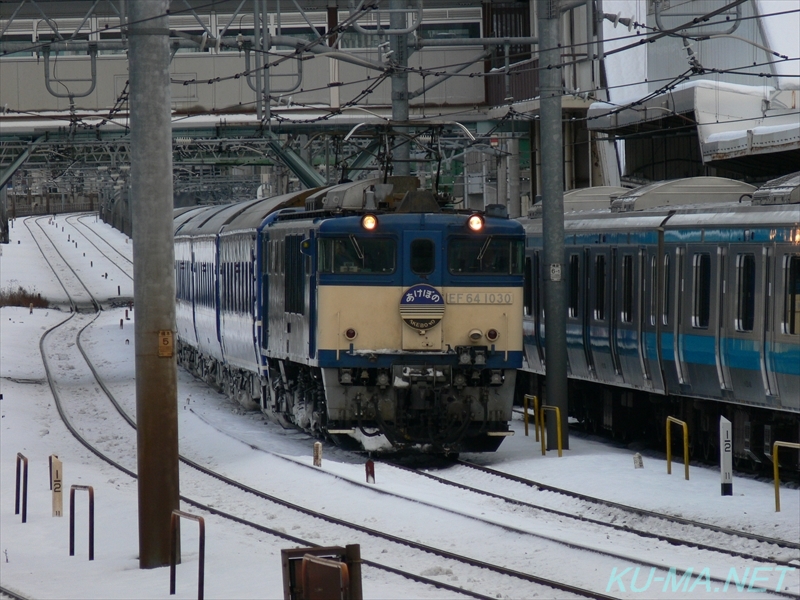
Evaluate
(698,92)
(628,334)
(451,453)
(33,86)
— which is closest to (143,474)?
(451,453)

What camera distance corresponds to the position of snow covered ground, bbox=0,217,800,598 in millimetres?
10633

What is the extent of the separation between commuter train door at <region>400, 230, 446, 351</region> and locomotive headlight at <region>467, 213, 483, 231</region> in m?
0.40

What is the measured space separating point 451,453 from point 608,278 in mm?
3188

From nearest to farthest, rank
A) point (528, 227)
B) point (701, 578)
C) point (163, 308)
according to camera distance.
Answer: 1. point (701, 578)
2. point (163, 308)
3. point (528, 227)

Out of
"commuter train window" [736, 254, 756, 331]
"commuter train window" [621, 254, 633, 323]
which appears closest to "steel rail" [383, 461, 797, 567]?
"commuter train window" [736, 254, 756, 331]

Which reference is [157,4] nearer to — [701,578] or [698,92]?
[701,578]

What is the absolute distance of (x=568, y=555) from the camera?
37.7 feet

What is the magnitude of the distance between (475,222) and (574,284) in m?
3.21

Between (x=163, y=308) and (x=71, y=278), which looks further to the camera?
(x=71, y=278)

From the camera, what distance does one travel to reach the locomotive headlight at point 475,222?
16.6m

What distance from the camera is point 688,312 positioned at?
1606 cm

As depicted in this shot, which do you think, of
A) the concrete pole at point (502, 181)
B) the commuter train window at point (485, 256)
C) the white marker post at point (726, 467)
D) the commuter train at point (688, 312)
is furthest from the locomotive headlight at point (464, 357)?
the concrete pole at point (502, 181)

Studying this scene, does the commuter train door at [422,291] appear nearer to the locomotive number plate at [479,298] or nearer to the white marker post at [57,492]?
the locomotive number plate at [479,298]

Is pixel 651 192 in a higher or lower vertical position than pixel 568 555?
higher
